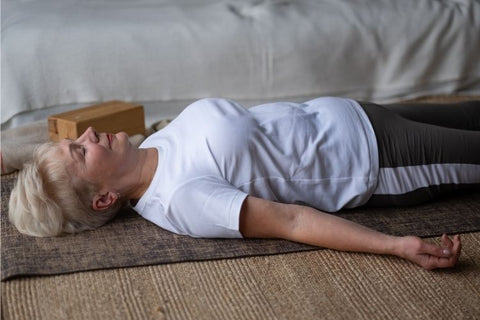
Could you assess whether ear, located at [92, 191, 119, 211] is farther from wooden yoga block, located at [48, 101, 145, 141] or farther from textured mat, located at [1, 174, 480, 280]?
wooden yoga block, located at [48, 101, 145, 141]

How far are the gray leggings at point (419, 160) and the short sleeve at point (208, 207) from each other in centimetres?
40

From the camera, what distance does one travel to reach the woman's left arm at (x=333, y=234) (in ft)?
4.91

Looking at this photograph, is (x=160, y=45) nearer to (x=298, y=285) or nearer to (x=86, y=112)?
(x=86, y=112)

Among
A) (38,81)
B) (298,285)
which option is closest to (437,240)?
(298,285)

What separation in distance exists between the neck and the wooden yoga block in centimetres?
45

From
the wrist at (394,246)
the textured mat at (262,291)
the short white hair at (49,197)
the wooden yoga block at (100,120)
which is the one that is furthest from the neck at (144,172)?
the wrist at (394,246)

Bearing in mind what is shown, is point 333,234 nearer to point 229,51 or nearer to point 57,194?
point 57,194

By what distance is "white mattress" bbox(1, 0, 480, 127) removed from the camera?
2.40 m

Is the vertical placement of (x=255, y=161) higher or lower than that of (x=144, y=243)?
higher

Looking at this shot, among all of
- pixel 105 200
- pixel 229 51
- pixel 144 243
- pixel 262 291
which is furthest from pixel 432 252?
pixel 229 51

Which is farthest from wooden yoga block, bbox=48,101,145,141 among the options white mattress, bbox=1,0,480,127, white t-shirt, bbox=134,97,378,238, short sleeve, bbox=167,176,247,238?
short sleeve, bbox=167,176,247,238

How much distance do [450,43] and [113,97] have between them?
1.28m

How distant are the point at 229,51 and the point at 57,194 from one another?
3.49ft

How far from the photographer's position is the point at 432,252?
1.49m
